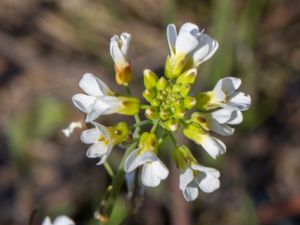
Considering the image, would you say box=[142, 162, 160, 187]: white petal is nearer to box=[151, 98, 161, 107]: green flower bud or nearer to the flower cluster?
the flower cluster

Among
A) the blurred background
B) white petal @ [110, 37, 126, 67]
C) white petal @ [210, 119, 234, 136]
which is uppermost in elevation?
white petal @ [110, 37, 126, 67]

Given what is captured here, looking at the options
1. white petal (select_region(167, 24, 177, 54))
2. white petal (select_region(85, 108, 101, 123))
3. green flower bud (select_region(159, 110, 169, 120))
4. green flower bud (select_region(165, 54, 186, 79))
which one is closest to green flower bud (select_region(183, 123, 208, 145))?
green flower bud (select_region(159, 110, 169, 120))

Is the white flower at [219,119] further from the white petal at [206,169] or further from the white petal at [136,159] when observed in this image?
the white petal at [136,159]

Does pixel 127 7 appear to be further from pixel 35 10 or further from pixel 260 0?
pixel 260 0

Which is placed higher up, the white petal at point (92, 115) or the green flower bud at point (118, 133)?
the white petal at point (92, 115)

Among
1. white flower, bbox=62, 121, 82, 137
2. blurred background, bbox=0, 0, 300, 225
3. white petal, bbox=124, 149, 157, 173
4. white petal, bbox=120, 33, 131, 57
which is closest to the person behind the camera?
white petal, bbox=124, 149, 157, 173

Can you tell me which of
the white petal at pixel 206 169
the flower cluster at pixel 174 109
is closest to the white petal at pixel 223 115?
the flower cluster at pixel 174 109

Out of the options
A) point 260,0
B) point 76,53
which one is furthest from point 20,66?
point 260,0
